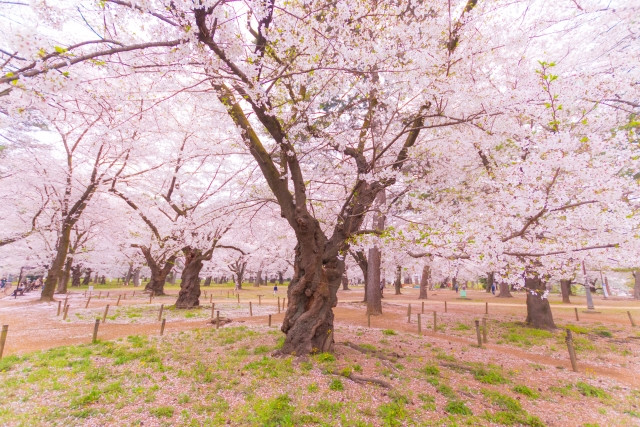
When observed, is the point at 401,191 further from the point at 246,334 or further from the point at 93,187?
the point at 93,187

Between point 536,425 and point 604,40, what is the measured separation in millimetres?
9061

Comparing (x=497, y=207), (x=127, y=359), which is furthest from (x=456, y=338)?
(x=127, y=359)

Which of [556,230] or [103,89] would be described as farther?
[556,230]

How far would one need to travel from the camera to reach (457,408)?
5.46m

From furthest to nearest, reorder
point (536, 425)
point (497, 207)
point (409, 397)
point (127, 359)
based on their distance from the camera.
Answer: point (497, 207) < point (127, 359) < point (409, 397) < point (536, 425)

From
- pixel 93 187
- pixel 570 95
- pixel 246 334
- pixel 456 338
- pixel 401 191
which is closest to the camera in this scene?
pixel 570 95

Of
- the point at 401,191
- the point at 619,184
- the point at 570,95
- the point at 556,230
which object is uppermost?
the point at 570,95

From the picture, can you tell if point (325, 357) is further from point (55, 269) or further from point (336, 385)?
point (55, 269)

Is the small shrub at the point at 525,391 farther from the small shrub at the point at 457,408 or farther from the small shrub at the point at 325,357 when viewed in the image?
the small shrub at the point at 325,357

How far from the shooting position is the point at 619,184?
19.8 feet

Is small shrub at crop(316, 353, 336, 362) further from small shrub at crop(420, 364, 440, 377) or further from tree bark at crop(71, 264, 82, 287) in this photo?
tree bark at crop(71, 264, 82, 287)

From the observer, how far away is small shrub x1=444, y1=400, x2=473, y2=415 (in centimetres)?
537

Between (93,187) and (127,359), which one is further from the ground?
(93,187)

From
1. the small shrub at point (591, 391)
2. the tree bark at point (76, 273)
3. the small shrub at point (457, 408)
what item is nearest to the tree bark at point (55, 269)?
the small shrub at point (457, 408)
